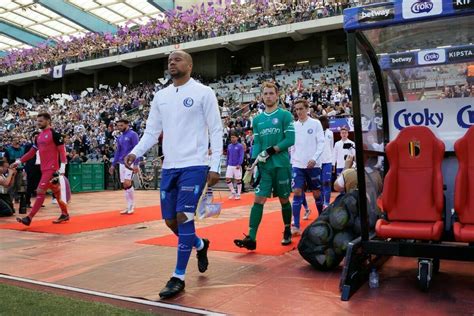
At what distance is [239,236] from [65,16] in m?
39.9

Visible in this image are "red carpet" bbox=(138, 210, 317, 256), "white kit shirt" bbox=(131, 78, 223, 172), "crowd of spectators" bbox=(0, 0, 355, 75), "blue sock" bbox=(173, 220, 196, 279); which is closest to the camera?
"blue sock" bbox=(173, 220, 196, 279)

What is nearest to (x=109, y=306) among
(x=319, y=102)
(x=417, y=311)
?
(x=417, y=311)

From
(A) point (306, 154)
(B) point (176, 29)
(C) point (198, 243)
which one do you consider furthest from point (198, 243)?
(B) point (176, 29)

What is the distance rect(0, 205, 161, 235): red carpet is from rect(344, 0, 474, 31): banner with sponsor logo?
573 cm

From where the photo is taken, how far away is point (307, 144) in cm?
730

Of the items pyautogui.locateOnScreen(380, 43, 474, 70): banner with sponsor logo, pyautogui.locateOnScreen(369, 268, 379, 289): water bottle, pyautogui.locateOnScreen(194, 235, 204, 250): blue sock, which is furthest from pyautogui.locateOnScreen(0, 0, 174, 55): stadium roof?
pyautogui.locateOnScreen(369, 268, 379, 289): water bottle

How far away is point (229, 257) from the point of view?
5.38 m

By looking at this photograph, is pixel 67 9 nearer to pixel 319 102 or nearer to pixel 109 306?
pixel 319 102

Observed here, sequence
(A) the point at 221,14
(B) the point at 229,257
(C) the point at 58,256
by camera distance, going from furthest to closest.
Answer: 1. (A) the point at 221,14
2. (C) the point at 58,256
3. (B) the point at 229,257

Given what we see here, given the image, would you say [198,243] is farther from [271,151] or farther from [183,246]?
[271,151]

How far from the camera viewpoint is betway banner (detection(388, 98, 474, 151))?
4.62 m

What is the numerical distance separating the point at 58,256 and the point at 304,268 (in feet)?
9.95

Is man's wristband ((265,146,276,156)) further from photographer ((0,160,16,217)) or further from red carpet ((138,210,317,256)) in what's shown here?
photographer ((0,160,16,217))

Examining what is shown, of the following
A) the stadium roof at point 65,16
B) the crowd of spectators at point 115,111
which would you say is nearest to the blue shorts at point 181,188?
the crowd of spectators at point 115,111
